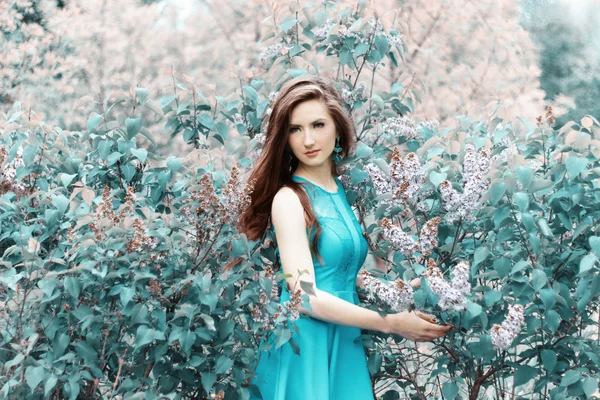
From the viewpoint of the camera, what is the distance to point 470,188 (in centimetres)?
167

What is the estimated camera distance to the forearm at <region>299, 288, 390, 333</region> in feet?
5.92

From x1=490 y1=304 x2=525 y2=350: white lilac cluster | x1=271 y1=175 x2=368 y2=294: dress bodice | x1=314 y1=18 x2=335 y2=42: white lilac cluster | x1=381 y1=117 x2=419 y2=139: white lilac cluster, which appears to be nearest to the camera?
x1=490 y1=304 x2=525 y2=350: white lilac cluster

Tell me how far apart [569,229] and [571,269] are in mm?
147

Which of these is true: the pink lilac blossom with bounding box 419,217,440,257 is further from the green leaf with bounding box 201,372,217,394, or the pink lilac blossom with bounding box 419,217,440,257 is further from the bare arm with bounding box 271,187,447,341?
the green leaf with bounding box 201,372,217,394

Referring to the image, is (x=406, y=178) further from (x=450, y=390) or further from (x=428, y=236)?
(x=450, y=390)

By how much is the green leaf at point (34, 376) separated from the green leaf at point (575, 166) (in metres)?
1.27

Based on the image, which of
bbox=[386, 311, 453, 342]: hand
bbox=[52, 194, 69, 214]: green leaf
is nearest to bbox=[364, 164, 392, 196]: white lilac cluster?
bbox=[386, 311, 453, 342]: hand

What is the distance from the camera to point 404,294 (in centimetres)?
159

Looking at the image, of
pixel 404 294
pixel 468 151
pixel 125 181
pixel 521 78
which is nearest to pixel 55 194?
pixel 125 181

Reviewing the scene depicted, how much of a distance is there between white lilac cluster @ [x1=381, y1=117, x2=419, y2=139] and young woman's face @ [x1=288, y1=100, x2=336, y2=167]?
181 millimetres

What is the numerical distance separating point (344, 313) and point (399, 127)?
0.61 metres

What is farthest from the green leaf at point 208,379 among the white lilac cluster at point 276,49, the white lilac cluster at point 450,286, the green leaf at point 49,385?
the white lilac cluster at point 276,49

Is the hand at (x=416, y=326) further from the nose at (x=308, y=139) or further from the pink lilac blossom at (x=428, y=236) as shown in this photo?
the nose at (x=308, y=139)

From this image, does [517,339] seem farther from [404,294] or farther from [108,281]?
[108,281]
